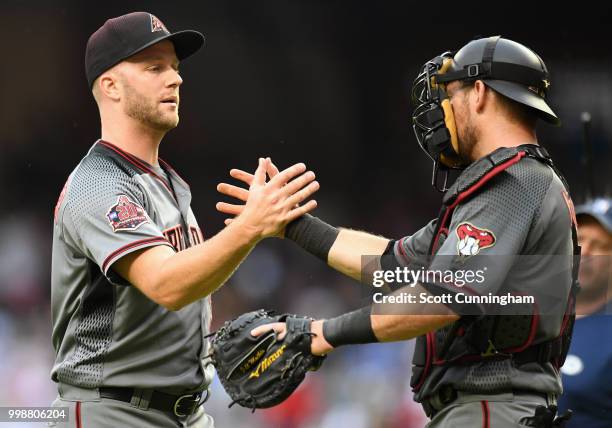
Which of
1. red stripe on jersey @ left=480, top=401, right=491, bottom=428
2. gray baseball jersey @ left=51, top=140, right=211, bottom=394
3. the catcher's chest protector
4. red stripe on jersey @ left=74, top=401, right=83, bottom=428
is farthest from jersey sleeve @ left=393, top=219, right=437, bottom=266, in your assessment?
red stripe on jersey @ left=74, top=401, right=83, bottom=428

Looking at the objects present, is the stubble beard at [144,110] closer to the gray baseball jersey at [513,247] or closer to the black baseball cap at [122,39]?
the black baseball cap at [122,39]

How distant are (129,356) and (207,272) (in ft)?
1.59

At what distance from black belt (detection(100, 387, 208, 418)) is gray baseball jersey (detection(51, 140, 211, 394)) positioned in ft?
0.13

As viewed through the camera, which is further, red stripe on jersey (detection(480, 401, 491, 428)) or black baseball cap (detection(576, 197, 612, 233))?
black baseball cap (detection(576, 197, 612, 233))

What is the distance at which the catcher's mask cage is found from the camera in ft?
9.98

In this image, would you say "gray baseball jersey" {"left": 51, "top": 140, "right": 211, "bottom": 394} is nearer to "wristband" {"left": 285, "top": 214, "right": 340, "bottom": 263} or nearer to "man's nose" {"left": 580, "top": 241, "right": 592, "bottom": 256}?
"wristband" {"left": 285, "top": 214, "right": 340, "bottom": 263}

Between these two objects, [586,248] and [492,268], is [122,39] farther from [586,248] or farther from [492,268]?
[586,248]

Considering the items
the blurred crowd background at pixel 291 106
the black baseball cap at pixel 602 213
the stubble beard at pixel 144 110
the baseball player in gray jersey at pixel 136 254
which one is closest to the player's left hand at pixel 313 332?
the baseball player in gray jersey at pixel 136 254

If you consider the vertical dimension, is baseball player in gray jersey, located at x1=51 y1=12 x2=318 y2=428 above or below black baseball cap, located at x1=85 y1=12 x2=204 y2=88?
below

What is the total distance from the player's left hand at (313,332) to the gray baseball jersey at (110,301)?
33 cm

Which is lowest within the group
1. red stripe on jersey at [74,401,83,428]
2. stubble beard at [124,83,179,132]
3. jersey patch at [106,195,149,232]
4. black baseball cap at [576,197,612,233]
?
red stripe on jersey at [74,401,83,428]

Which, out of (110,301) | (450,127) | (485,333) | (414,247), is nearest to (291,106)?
(414,247)

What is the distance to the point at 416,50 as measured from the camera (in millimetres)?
8133

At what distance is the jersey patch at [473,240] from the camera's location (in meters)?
2.71
